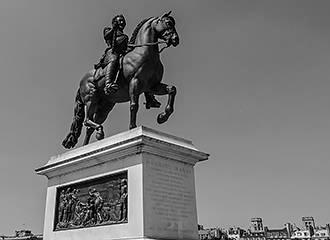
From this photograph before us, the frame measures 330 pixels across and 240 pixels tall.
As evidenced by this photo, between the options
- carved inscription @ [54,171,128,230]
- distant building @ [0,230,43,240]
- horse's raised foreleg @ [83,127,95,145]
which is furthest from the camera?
distant building @ [0,230,43,240]

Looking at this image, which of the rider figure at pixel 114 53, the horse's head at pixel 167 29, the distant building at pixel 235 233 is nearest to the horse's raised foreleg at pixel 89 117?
the rider figure at pixel 114 53

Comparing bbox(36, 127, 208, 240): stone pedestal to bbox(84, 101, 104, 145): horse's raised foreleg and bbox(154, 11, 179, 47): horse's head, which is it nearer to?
bbox(84, 101, 104, 145): horse's raised foreleg

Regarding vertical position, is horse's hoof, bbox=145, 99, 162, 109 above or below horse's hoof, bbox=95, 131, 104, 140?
above

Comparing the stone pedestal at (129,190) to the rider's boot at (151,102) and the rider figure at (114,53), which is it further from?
the rider's boot at (151,102)

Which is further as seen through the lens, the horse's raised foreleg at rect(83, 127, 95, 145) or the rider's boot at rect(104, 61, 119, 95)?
the horse's raised foreleg at rect(83, 127, 95, 145)

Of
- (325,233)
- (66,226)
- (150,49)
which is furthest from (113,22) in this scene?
(325,233)

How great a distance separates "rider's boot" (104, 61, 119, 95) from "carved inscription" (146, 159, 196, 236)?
2.67 meters

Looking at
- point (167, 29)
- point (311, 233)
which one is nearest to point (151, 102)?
point (167, 29)

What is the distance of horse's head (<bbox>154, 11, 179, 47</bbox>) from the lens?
10.9 meters

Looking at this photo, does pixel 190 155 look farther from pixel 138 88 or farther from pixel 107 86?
pixel 107 86

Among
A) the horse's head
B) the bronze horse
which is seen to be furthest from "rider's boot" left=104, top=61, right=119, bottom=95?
the horse's head

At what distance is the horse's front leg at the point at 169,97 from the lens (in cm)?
1141

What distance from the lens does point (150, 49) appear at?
11164 millimetres

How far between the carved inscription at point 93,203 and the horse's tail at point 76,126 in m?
2.04
